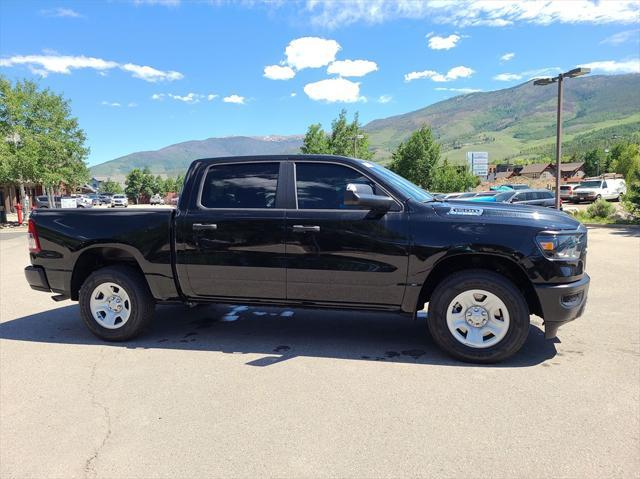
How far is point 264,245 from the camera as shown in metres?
4.49

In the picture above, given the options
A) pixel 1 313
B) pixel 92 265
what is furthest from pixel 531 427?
pixel 1 313

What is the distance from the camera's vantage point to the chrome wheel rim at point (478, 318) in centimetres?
409

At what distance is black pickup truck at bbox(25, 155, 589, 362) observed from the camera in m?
4.04

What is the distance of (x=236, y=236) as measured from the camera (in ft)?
14.9

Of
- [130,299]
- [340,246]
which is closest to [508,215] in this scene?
[340,246]

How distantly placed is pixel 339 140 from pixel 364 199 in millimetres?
38614

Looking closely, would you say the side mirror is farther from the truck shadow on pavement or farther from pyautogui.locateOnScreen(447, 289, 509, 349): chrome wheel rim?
the truck shadow on pavement

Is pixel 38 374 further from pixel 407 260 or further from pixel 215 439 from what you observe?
pixel 407 260

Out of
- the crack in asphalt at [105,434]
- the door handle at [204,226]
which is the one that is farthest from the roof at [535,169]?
the crack in asphalt at [105,434]

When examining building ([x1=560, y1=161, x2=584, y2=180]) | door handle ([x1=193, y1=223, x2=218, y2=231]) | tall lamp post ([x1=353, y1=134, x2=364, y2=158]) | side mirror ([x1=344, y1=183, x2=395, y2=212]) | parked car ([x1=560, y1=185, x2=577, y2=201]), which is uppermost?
tall lamp post ([x1=353, y1=134, x2=364, y2=158])

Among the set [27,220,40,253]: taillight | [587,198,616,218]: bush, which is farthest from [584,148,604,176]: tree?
[27,220,40,253]: taillight

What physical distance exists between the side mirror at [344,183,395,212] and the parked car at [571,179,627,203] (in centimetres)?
3567

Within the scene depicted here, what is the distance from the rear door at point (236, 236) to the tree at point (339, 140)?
3647 cm

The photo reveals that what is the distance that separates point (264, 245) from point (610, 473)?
3.09 meters
